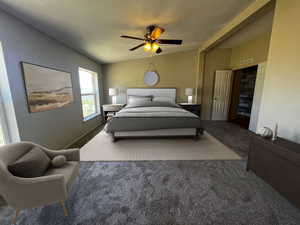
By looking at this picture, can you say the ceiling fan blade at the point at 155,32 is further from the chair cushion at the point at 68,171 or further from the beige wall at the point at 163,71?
the chair cushion at the point at 68,171

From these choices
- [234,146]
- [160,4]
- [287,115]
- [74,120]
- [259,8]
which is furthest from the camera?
[74,120]

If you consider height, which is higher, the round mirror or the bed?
the round mirror

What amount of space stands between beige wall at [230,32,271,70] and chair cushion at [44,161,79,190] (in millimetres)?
5061

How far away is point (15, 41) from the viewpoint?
177cm

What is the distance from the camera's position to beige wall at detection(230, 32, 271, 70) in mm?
3447

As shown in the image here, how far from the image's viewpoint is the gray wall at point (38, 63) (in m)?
1.71

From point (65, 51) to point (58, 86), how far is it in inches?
36.1

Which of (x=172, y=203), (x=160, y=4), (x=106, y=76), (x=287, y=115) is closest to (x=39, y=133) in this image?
(x=172, y=203)

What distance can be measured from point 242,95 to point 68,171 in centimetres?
614

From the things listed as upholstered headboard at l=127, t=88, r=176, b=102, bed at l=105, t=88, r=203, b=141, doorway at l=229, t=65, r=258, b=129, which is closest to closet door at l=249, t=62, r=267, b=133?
doorway at l=229, t=65, r=258, b=129

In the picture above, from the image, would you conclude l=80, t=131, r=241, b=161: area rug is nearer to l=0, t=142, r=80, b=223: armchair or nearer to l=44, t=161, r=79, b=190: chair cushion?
l=44, t=161, r=79, b=190: chair cushion

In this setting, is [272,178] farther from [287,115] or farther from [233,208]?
[287,115]

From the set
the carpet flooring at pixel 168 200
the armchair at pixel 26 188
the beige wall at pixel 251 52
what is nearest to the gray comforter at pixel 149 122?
the carpet flooring at pixel 168 200

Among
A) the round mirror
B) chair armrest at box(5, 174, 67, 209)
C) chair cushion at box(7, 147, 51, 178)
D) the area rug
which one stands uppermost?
the round mirror
